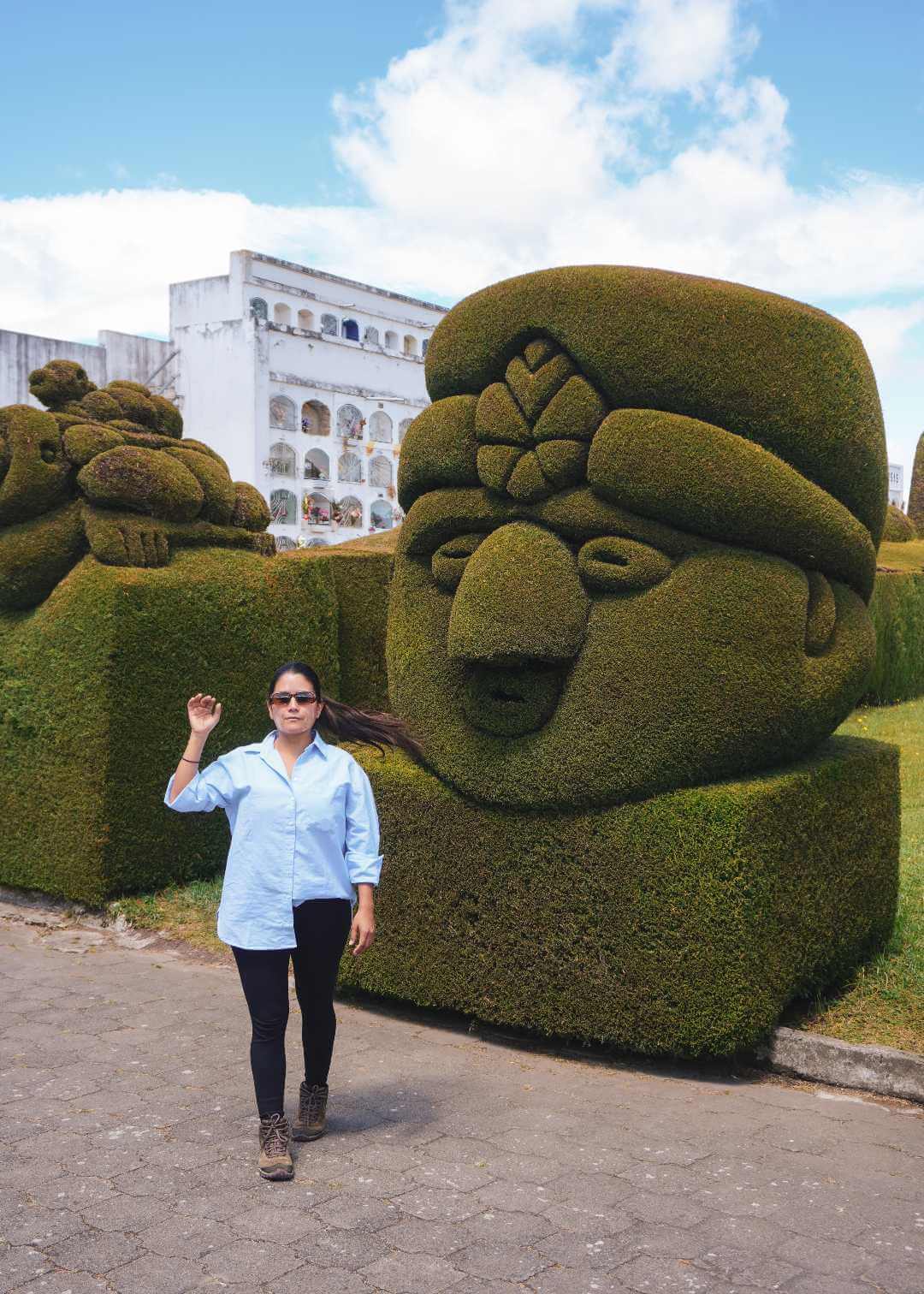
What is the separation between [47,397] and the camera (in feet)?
30.4

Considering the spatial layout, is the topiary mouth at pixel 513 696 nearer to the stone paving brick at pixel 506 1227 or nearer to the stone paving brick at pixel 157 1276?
the stone paving brick at pixel 506 1227

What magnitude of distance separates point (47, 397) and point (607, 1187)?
24.5 ft

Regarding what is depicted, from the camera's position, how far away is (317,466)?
Result: 43.2m

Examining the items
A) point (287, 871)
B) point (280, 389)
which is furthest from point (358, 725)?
point (280, 389)

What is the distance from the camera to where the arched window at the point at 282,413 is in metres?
41.7

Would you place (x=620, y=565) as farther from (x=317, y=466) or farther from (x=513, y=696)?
(x=317, y=466)

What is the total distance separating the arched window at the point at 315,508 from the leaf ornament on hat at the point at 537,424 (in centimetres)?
3763

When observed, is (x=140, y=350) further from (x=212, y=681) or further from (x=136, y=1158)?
(x=136, y=1158)

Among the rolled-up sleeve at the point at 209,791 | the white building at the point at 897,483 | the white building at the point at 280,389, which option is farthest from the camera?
the white building at the point at 897,483

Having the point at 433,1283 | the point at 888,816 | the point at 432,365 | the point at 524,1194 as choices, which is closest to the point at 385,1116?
the point at 524,1194

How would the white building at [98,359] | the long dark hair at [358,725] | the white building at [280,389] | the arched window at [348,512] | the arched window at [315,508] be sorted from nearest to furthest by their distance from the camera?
the long dark hair at [358,725] < the white building at [98,359] < the white building at [280,389] < the arched window at [315,508] < the arched window at [348,512]

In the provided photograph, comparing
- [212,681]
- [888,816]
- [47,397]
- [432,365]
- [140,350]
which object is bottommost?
[888,816]

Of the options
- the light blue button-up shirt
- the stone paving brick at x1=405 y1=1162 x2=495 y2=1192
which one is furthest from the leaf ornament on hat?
the stone paving brick at x1=405 y1=1162 x2=495 y2=1192

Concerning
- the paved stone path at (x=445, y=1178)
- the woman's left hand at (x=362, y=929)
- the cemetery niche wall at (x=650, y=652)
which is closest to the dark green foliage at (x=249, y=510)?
the cemetery niche wall at (x=650, y=652)
